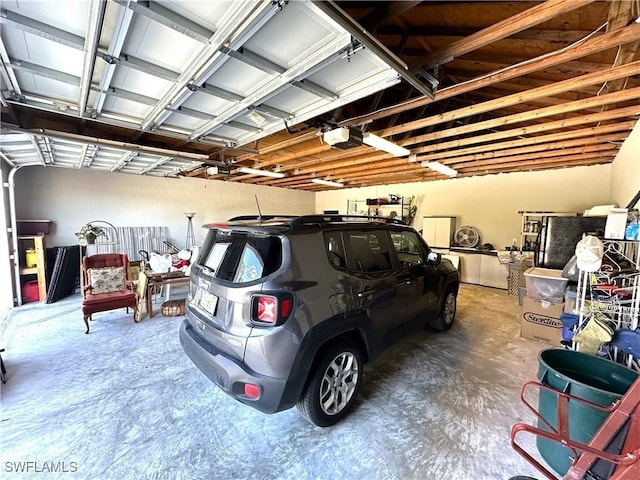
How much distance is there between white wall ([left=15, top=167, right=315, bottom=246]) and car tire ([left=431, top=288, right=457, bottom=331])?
7259mm

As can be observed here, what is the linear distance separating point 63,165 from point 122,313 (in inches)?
148

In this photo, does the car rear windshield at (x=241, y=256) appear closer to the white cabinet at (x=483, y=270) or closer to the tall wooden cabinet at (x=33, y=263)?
the tall wooden cabinet at (x=33, y=263)

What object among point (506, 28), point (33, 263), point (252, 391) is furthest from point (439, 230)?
point (33, 263)

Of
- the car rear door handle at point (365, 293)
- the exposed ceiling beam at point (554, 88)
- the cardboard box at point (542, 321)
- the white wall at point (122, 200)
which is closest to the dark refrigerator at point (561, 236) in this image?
the cardboard box at point (542, 321)

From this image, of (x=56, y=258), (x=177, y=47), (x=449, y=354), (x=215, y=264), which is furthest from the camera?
(x=56, y=258)

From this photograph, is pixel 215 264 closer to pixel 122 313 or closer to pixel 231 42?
pixel 231 42

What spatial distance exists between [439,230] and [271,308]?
6.84 m

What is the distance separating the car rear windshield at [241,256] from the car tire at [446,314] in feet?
8.94

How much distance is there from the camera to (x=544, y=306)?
350 centimetres

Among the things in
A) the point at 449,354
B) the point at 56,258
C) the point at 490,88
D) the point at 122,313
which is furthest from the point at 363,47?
the point at 56,258

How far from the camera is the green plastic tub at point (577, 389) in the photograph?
1.49m

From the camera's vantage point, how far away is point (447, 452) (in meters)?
1.80

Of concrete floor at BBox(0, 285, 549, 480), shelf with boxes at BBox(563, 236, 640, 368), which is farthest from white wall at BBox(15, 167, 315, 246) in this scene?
shelf with boxes at BBox(563, 236, 640, 368)
